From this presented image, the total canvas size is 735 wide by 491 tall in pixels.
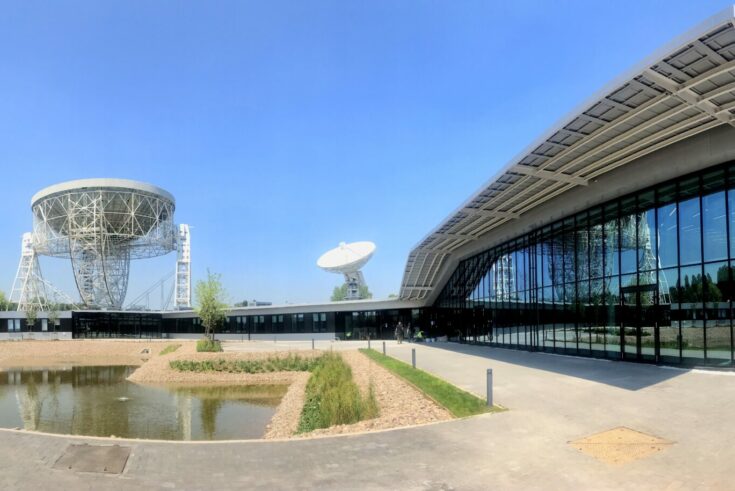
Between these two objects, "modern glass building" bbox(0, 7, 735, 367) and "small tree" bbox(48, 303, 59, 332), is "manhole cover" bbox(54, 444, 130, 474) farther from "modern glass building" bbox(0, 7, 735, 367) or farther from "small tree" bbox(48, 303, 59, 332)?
"small tree" bbox(48, 303, 59, 332)

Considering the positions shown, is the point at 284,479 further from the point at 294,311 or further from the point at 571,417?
the point at 294,311

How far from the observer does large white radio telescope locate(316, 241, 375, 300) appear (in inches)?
1937

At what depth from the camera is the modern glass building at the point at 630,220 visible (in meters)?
12.0

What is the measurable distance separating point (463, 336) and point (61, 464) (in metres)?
28.5

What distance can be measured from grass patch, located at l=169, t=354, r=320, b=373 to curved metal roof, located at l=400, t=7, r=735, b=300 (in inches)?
528

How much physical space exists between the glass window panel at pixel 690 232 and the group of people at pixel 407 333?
24.3m

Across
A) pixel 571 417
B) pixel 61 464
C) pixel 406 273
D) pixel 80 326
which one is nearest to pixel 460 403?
pixel 571 417

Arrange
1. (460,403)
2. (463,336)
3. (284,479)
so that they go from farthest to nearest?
(463,336) < (460,403) < (284,479)

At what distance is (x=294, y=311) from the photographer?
5006 cm

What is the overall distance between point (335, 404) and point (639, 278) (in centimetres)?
1037

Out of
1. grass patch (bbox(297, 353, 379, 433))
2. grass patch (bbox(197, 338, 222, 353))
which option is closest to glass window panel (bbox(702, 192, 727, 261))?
grass patch (bbox(297, 353, 379, 433))

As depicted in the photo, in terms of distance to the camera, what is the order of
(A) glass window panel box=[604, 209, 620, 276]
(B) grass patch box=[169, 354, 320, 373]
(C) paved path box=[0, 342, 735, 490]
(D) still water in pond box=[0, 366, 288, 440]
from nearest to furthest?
(C) paved path box=[0, 342, 735, 490] < (D) still water in pond box=[0, 366, 288, 440] < (A) glass window panel box=[604, 209, 620, 276] < (B) grass patch box=[169, 354, 320, 373]

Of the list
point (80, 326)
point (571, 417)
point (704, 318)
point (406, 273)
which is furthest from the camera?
point (80, 326)

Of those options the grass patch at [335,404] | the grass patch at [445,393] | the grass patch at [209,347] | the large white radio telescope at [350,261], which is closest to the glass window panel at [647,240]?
the grass patch at [445,393]
